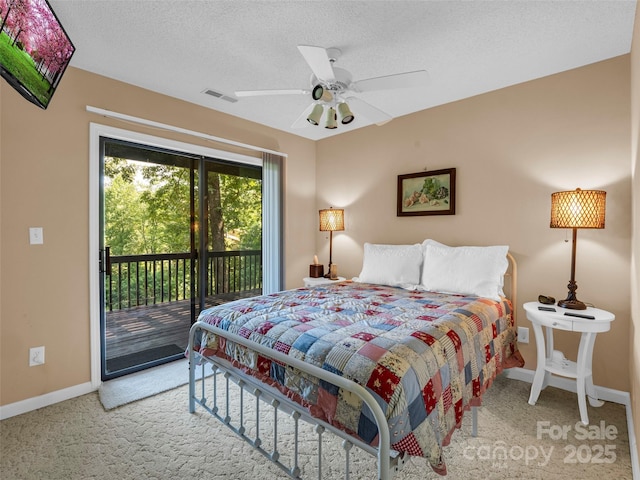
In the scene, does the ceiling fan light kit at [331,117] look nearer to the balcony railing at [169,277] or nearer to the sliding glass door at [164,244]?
the sliding glass door at [164,244]

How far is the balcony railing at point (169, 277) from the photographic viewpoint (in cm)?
304

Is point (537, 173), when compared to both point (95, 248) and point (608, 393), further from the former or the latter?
point (95, 248)

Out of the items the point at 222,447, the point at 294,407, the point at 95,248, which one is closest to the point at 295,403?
the point at 294,407

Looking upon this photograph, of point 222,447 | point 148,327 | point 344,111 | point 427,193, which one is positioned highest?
point 344,111

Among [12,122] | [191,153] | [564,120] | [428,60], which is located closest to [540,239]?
[564,120]

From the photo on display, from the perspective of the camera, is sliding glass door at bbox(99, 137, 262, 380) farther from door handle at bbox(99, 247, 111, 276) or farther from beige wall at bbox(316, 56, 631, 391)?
beige wall at bbox(316, 56, 631, 391)

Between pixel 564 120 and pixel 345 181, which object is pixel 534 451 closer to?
pixel 564 120

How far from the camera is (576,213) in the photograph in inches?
90.2

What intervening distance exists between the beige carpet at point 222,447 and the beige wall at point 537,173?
70 cm

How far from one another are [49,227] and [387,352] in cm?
262

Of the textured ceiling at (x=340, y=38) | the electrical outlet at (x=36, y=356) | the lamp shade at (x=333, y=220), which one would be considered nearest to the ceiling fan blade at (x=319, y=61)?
the textured ceiling at (x=340, y=38)

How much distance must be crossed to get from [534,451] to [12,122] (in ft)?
13.1

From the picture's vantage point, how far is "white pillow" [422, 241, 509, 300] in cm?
262

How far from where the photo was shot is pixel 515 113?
2883mm
